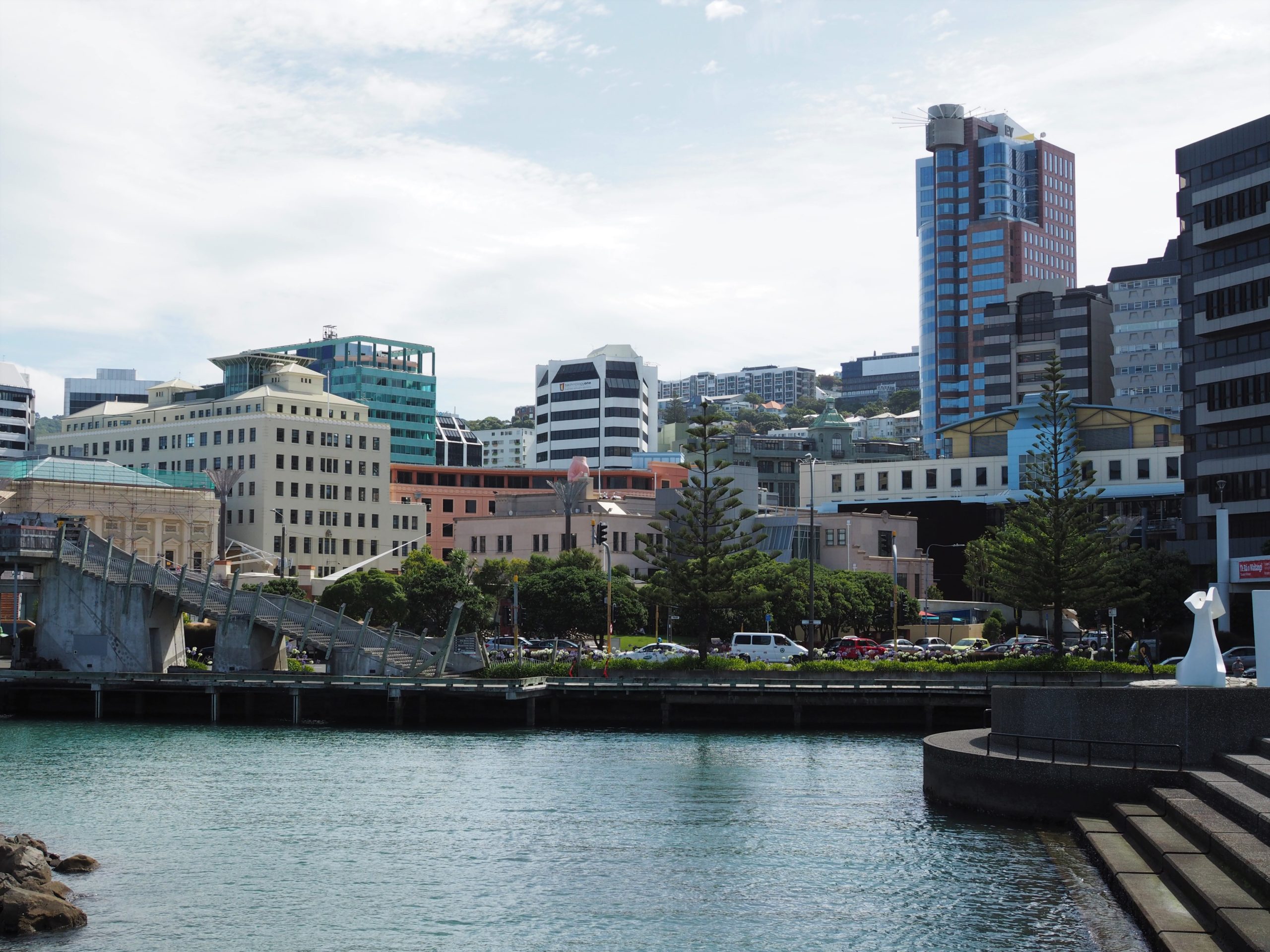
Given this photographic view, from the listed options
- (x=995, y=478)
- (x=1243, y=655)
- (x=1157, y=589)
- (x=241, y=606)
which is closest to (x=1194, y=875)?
(x=1243, y=655)

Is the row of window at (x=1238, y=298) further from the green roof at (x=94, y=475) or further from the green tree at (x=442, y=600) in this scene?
the green roof at (x=94, y=475)

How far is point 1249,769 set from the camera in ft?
102

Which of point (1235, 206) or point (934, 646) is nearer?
point (1235, 206)

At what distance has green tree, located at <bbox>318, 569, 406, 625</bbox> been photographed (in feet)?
319

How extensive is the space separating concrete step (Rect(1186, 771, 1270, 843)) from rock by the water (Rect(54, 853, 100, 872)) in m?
23.8

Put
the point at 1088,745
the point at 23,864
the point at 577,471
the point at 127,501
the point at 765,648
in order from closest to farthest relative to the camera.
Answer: the point at 23,864 → the point at 1088,745 → the point at 765,648 → the point at 127,501 → the point at 577,471

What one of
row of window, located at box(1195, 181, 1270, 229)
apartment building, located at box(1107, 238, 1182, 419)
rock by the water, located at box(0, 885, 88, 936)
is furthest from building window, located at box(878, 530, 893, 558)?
rock by the water, located at box(0, 885, 88, 936)

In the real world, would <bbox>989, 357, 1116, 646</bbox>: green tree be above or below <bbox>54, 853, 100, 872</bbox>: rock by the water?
above

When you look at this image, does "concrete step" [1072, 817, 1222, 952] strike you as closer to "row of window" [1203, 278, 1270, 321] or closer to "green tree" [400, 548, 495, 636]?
"row of window" [1203, 278, 1270, 321]

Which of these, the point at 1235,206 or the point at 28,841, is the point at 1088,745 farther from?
the point at 1235,206

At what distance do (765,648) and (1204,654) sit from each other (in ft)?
143

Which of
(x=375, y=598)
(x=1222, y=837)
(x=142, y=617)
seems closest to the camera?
(x=1222, y=837)

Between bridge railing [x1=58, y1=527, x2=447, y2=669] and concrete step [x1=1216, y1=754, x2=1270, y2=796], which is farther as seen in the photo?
bridge railing [x1=58, y1=527, x2=447, y2=669]

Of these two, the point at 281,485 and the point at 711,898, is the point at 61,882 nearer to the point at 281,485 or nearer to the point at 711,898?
the point at 711,898
